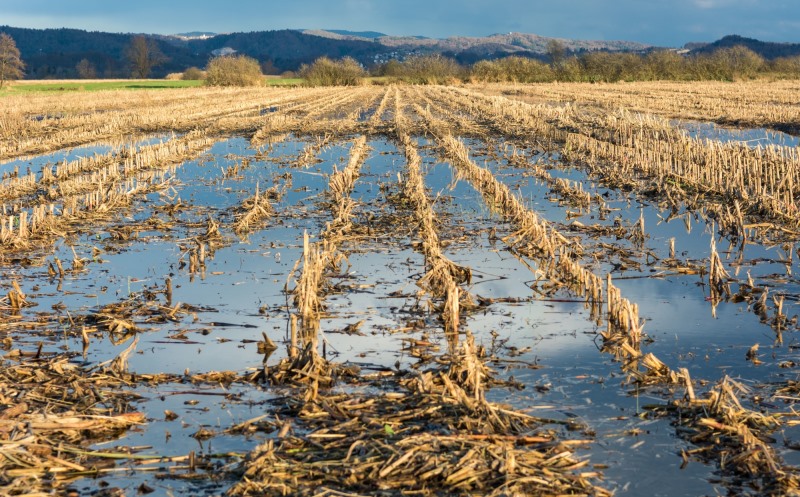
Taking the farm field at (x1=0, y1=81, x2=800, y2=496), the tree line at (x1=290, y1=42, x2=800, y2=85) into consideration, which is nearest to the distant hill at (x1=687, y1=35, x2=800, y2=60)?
the tree line at (x1=290, y1=42, x2=800, y2=85)

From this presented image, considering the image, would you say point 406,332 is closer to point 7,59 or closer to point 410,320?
point 410,320

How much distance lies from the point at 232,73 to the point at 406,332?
243 feet

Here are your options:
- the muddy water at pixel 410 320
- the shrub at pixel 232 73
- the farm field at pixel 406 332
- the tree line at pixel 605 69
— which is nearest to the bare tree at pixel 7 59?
the shrub at pixel 232 73

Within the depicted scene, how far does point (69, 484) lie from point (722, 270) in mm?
6859

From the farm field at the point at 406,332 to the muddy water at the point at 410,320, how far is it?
0.04 metres

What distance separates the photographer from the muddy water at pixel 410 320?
225 inches

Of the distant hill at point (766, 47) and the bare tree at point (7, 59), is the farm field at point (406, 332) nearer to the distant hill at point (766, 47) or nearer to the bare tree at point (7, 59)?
the bare tree at point (7, 59)

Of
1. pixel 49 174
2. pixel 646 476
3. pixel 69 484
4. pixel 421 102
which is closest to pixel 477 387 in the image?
pixel 646 476

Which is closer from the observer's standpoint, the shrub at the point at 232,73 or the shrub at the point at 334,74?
the shrub at the point at 232,73

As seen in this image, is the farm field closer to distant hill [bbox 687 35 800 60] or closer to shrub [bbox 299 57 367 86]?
shrub [bbox 299 57 367 86]

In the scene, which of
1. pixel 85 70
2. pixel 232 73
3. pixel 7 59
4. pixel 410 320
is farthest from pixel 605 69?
pixel 85 70

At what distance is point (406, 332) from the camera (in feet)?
26.4

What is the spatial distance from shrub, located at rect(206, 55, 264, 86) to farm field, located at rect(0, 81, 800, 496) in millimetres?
62000

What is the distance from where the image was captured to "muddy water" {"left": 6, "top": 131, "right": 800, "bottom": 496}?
5723mm
